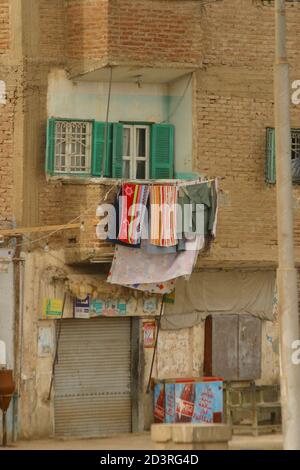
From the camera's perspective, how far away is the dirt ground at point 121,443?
2022 cm

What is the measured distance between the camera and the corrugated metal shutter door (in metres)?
22.7

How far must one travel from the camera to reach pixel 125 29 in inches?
868

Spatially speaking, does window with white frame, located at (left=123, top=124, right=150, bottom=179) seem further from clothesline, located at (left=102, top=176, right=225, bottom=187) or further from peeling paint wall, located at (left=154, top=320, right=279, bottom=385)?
peeling paint wall, located at (left=154, top=320, right=279, bottom=385)

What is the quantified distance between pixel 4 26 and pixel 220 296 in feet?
20.2

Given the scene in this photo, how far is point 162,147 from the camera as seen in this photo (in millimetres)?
23219

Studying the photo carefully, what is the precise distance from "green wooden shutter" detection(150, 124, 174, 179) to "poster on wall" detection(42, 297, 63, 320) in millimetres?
2910

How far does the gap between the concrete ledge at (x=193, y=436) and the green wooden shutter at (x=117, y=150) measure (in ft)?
23.9

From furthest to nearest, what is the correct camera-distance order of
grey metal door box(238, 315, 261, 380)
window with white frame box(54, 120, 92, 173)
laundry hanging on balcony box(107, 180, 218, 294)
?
grey metal door box(238, 315, 261, 380) < window with white frame box(54, 120, 92, 173) < laundry hanging on balcony box(107, 180, 218, 294)

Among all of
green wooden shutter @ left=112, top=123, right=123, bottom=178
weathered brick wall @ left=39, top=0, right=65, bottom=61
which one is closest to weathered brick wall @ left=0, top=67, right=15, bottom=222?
weathered brick wall @ left=39, top=0, right=65, bottom=61

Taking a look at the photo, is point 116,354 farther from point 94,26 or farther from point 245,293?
point 94,26

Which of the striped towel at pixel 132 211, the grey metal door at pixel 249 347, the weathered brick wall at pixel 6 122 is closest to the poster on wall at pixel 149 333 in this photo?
the grey metal door at pixel 249 347

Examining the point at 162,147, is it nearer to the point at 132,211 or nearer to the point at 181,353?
the point at 132,211

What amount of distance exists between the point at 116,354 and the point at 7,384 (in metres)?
2.59
